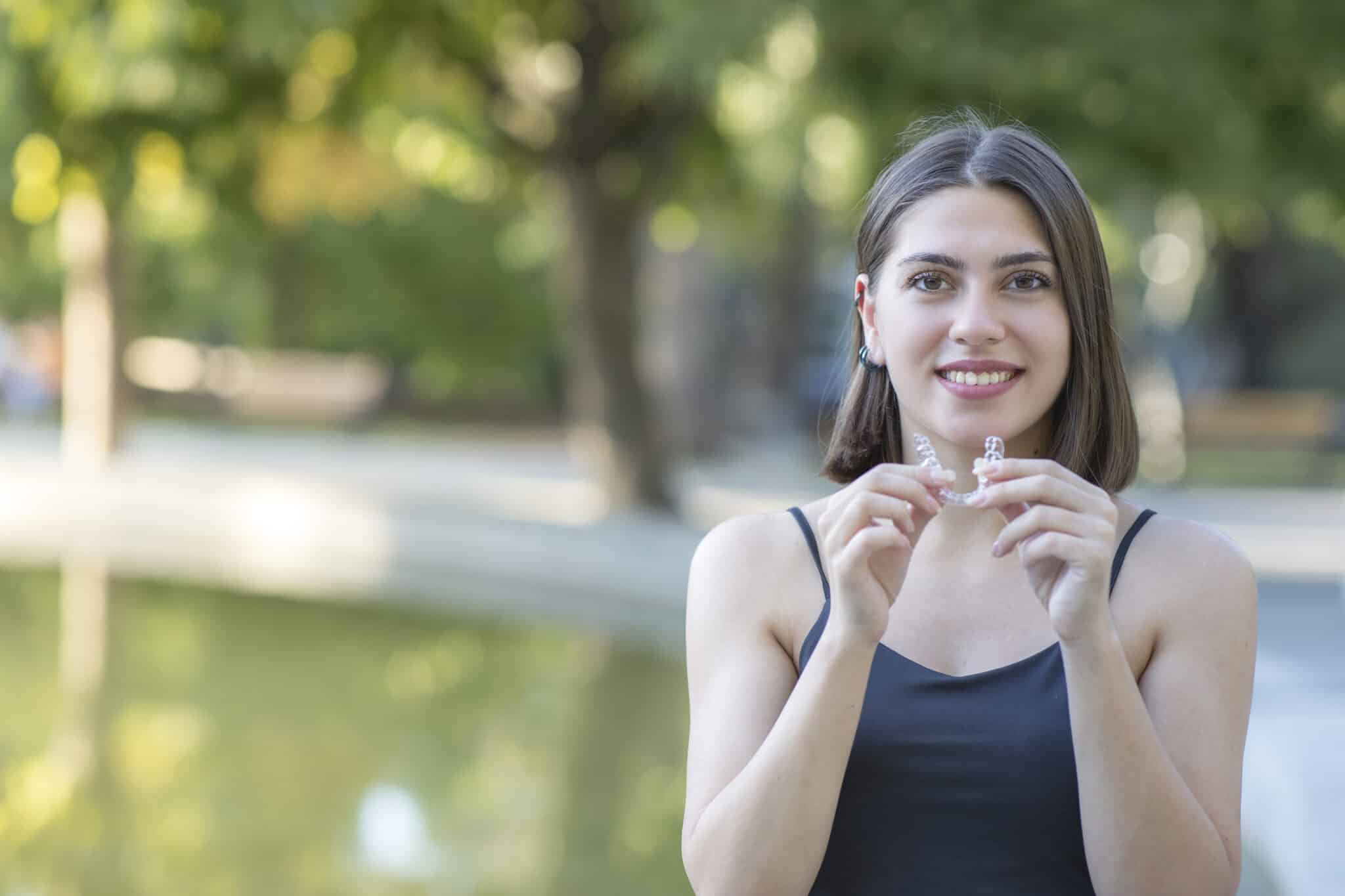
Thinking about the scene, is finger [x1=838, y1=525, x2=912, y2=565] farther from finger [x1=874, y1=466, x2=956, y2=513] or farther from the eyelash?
the eyelash

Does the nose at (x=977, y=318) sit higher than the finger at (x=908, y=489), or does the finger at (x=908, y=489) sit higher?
the nose at (x=977, y=318)

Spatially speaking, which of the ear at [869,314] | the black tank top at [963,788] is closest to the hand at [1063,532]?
the black tank top at [963,788]

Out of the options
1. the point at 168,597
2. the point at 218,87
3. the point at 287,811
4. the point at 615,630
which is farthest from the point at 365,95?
the point at 287,811

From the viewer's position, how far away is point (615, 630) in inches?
380

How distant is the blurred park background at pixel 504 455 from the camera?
6090 mm

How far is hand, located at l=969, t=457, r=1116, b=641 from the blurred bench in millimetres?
17255

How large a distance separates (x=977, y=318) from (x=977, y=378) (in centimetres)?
8

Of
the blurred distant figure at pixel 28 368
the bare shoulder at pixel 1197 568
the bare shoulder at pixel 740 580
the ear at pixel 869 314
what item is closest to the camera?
the bare shoulder at pixel 1197 568

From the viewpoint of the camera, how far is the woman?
201cm

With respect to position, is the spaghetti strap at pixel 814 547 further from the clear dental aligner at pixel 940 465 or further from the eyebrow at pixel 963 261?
the eyebrow at pixel 963 261

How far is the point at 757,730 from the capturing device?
2.19 metres

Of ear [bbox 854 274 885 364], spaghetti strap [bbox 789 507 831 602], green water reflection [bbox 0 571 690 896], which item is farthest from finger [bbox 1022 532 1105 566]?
green water reflection [bbox 0 571 690 896]

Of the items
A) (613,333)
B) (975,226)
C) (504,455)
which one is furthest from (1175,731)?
(504,455)

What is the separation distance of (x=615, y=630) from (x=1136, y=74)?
451 cm
